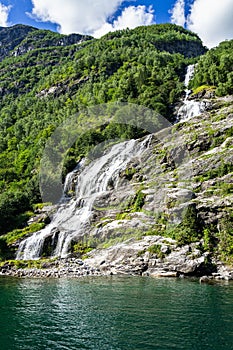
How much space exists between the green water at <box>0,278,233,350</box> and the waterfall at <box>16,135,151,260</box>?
15.6m

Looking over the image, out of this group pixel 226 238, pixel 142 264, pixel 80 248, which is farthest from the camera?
pixel 80 248

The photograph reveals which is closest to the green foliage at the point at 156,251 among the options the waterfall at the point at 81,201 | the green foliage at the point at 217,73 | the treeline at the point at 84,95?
the waterfall at the point at 81,201

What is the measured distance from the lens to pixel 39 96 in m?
146

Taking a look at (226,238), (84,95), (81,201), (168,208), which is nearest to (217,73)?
(81,201)

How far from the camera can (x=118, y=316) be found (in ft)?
68.3

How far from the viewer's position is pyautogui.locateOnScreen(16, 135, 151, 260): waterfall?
47500mm

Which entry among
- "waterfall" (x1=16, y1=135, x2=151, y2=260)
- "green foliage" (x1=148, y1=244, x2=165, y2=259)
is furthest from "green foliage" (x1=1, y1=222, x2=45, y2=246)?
"green foliage" (x1=148, y1=244, x2=165, y2=259)

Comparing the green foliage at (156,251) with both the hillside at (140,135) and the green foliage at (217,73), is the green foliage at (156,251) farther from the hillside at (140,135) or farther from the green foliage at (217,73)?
the green foliage at (217,73)

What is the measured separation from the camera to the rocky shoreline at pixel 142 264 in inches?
1375

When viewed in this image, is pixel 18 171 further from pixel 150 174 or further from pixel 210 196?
pixel 210 196

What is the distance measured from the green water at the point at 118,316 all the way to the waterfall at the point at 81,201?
1563 centimetres

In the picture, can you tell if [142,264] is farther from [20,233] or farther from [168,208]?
[20,233]

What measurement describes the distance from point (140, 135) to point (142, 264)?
1715 inches

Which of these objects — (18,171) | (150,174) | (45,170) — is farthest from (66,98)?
(150,174)
